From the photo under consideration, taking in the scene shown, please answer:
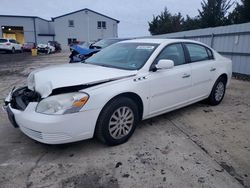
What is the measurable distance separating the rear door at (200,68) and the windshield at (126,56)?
97 centimetres

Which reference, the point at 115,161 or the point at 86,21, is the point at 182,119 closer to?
the point at 115,161

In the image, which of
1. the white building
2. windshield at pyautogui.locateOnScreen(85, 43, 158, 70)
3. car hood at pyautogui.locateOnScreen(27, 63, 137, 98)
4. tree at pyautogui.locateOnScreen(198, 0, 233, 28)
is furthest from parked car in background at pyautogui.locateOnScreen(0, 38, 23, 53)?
car hood at pyautogui.locateOnScreen(27, 63, 137, 98)

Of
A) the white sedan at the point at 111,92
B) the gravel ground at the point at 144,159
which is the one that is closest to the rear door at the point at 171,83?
the white sedan at the point at 111,92

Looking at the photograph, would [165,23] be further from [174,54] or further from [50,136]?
[50,136]

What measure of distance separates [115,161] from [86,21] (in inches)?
1700

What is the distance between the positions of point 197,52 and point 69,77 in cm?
278

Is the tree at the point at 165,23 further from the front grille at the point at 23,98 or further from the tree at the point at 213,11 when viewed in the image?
the front grille at the point at 23,98

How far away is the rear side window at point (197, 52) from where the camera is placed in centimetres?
446

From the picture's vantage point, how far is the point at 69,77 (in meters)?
3.12

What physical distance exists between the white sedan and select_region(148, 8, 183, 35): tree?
32.0 meters

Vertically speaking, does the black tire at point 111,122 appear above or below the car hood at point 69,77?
below

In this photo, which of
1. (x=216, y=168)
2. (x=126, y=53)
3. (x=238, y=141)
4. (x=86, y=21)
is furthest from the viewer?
(x=86, y=21)

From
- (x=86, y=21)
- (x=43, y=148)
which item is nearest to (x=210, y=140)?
(x=43, y=148)

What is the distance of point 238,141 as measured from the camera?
11.6 ft
